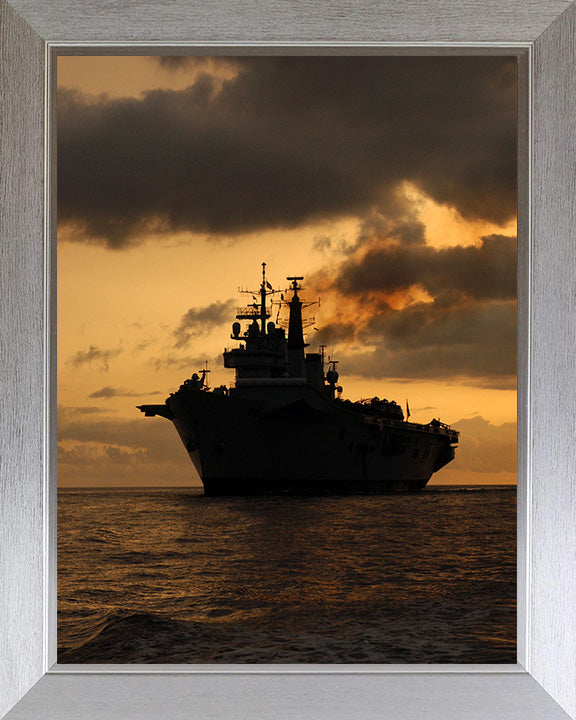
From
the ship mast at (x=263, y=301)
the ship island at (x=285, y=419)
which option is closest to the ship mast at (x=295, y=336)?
the ship island at (x=285, y=419)

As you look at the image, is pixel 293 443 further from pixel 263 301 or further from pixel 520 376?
pixel 520 376

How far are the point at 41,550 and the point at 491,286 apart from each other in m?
6.26

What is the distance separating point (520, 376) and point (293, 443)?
211 inches

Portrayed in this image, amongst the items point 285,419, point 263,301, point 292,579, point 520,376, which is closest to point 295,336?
point 263,301

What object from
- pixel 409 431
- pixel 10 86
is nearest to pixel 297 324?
pixel 409 431

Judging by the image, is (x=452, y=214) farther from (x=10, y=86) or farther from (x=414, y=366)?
(x=10, y=86)

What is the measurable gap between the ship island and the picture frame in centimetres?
492

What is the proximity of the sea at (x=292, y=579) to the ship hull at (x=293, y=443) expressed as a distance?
1.57 ft

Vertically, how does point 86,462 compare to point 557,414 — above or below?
below

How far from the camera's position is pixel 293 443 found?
641 centimetres

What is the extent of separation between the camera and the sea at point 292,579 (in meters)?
6.95

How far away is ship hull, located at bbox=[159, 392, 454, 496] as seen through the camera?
6.15 metres

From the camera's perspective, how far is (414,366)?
261 inches

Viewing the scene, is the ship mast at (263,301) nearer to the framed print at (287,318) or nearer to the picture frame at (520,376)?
the framed print at (287,318)
